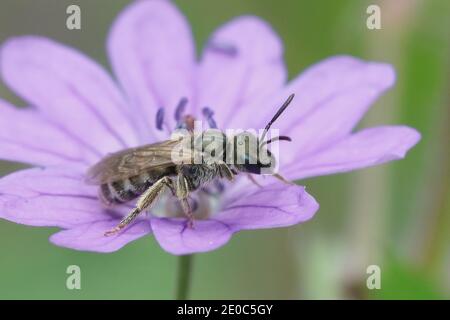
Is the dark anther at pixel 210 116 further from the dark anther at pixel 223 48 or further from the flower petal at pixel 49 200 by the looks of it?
the flower petal at pixel 49 200

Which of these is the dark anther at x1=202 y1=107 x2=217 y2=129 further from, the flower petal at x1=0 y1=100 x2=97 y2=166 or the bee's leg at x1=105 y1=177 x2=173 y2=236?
the bee's leg at x1=105 y1=177 x2=173 y2=236

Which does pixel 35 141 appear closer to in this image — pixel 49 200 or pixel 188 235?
pixel 49 200

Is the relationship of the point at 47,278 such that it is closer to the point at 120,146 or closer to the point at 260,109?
the point at 120,146

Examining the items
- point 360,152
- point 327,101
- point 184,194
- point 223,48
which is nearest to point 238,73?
point 223,48

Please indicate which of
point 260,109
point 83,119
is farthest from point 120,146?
point 260,109

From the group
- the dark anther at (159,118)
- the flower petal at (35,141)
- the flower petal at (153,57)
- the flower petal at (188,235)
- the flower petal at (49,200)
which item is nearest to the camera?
the flower petal at (188,235)

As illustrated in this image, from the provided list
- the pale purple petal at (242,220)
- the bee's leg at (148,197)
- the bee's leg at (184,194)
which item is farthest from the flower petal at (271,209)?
the bee's leg at (148,197)
